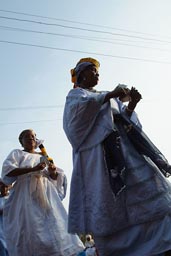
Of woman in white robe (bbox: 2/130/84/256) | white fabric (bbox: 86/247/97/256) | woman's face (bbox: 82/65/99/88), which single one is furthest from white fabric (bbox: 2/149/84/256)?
white fabric (bbox: 86/247/97/256)

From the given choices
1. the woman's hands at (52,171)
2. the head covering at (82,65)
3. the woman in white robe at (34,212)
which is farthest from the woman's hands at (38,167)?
the head covering at (82,65)

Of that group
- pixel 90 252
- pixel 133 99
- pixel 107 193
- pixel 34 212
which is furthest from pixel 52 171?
pixel 90 252

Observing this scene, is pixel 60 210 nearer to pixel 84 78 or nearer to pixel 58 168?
pixel 58 168

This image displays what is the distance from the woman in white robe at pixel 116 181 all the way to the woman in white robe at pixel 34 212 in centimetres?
181

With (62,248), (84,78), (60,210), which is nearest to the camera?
(84,78)

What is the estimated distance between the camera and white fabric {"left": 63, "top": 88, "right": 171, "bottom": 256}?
310cm

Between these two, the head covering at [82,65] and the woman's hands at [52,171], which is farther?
the woman's hands at [52,171]

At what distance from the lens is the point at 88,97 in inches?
140

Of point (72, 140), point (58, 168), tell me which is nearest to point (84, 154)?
point (72, 140)

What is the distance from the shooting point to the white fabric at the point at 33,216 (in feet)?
16.8

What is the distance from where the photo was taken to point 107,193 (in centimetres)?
326

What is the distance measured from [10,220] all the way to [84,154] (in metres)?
2.34

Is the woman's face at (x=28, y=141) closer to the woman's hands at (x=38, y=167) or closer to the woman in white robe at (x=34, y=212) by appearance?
the woman in white robe at (x=34, y=212)

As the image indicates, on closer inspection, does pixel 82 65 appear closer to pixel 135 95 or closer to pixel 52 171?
pixel 135 95
